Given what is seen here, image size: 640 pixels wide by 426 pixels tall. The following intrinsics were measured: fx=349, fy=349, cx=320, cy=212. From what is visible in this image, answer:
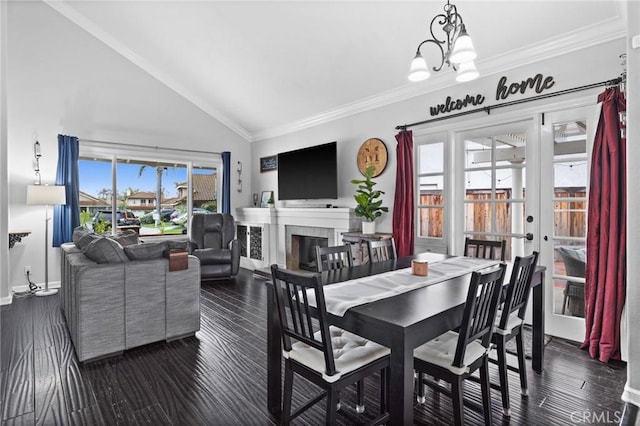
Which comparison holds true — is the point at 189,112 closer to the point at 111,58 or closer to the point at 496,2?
the point at 111,58

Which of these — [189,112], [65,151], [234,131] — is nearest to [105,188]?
[65,151]

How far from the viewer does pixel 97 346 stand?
2.82 metres

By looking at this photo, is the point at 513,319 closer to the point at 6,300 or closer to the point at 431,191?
the point at 431,191

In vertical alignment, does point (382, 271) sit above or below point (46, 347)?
above

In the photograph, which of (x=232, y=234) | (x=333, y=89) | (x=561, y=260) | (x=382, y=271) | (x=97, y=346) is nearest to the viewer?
(x=382, y=271)

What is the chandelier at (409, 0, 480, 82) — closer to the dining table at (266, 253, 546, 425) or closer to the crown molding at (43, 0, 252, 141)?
the dining table at (266, 253, 546, 425)

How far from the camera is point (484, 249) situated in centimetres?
321

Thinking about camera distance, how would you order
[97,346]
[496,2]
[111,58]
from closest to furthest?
[97,346] → [496,2] → [111,58]

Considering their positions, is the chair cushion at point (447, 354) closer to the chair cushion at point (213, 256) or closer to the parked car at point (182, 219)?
the chair cushion at point (213, 256)

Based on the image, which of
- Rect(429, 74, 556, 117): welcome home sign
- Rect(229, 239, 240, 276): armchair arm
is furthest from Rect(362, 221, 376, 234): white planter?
Rect(229, 239, 240, 276): armchair arm

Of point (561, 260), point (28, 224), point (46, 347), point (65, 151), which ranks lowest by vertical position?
point (46, 347)

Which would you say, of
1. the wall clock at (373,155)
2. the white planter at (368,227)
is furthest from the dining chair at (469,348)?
the wall clock at (373,155)

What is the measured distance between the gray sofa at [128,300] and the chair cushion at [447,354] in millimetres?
2280

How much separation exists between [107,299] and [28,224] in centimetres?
329
